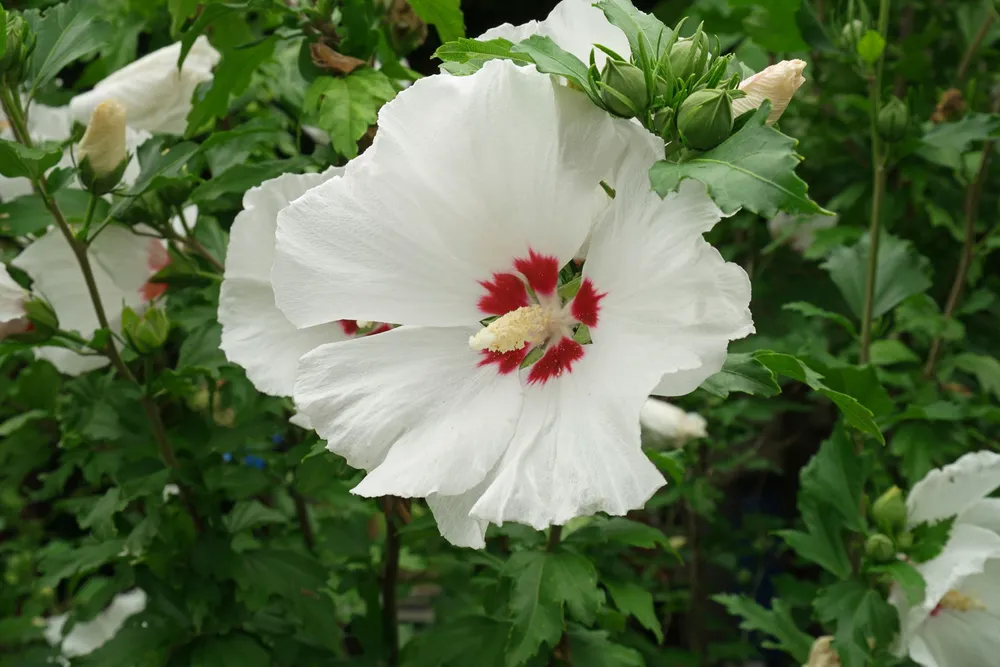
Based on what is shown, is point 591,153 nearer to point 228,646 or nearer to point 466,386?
point 466,386

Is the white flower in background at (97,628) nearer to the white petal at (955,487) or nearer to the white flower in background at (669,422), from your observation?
the white flower in background at (669,422)

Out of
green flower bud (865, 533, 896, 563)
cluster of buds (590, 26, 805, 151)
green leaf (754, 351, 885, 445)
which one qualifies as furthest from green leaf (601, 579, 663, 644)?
cluster of buds (590, 26, 805, 151)

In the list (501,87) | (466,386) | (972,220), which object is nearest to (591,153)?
(501,87)

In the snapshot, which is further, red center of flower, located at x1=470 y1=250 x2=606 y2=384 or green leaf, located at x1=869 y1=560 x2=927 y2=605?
green leaf, located at x1=869 y1=560 x2=927 y2=605

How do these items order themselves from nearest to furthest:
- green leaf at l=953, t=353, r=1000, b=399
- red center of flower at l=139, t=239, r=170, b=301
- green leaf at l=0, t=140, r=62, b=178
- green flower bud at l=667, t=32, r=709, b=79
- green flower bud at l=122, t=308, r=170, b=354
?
green flower bud at l=667, t=32, r=709, b=79 → green leaf at l=0, t=140, r=62, b=178 → green flower bud at l=122, t=308, r=170, b=354 → red center of flower at l=139, t=239, r=170, b=301 → green leaf at l=953, t=353, r=1000, b=399

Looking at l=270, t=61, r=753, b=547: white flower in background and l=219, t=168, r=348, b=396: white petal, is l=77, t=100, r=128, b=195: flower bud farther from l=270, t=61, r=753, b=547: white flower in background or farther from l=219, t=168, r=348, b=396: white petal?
l=270, t=61, r=753, b=547: white flower in background

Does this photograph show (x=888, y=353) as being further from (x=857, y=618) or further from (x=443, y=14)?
(x=443, y=14)

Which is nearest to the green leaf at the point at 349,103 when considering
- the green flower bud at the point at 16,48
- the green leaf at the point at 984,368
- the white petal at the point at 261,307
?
the white petal at the point at 261,307
